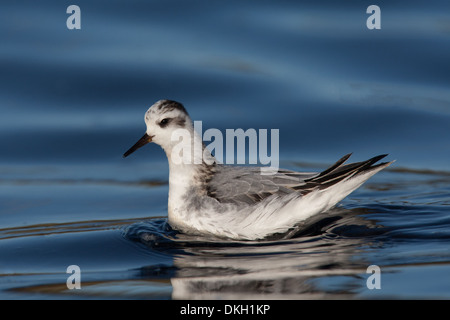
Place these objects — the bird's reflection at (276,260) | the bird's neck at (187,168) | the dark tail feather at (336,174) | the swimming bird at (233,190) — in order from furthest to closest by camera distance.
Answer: the bird's neck at (187,168) < the dark tail feather at (336,174) < the swimming bird at (233,190) < the bird's reflection at (276,260)

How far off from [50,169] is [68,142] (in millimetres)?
841

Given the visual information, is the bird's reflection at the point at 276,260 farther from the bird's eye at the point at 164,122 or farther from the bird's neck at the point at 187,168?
the bird's eye at the point at 164,122

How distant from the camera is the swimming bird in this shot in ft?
28.7

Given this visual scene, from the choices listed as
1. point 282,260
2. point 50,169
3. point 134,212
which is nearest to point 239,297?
point 282,260

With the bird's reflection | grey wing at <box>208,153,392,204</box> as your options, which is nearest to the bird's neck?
grey wing at <box>208,153,392,204</box>

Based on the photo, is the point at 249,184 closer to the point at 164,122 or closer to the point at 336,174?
the point at 336,174

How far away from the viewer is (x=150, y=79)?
44.3ft

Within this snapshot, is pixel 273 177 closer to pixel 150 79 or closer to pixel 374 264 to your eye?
pixel 374 264

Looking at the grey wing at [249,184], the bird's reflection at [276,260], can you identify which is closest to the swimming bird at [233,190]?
the grey wing at [249,184]

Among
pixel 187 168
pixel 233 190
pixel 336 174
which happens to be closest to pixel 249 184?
pixel 233 190

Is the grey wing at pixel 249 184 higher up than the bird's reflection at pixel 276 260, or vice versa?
the grey wing at pixel 249 184

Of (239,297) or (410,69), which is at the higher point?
(410,69)

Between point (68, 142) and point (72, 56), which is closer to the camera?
point (68, 142)

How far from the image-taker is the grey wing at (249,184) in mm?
8812
